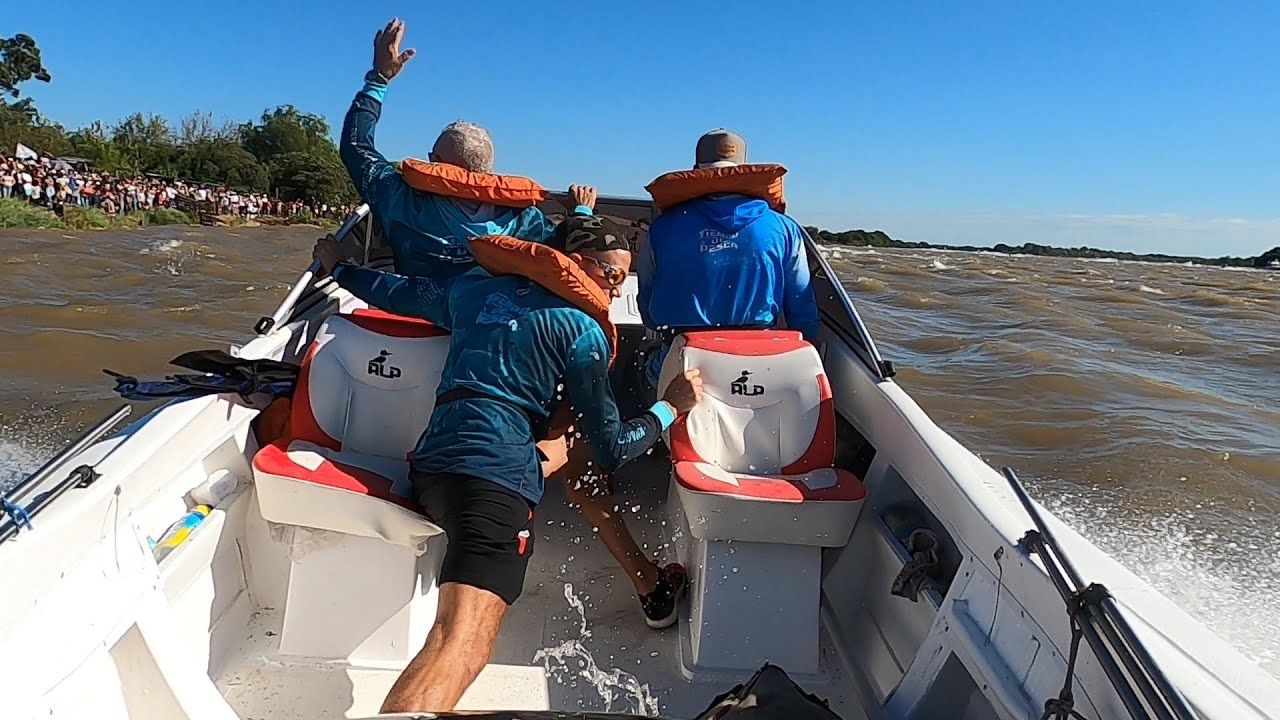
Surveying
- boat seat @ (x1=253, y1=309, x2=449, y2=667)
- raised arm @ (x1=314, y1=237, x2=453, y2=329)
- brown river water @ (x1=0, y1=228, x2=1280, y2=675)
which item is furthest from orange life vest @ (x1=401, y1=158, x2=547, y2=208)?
brown river water @ (x1=0, y1=228, x2=1280, y2=675)

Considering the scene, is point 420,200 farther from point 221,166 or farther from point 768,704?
point 221,166

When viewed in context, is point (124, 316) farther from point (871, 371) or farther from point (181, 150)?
point (181, 150)

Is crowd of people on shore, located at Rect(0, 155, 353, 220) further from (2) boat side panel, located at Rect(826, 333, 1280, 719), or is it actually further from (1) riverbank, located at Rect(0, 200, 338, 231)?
(2) boat side panel, located at Rect(826, 333, 1280, 719)

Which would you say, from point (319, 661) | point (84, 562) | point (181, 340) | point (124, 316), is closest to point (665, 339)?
point (319, 661)

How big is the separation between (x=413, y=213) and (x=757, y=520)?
1481 mm

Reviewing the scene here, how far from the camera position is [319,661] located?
2.38 m

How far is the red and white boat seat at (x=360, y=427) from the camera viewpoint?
2.27 meters

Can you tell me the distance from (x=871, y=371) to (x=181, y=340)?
270 inches

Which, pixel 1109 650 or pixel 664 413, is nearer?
pixel 1109 650

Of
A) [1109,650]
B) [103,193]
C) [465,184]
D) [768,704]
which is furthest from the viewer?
[103,193]

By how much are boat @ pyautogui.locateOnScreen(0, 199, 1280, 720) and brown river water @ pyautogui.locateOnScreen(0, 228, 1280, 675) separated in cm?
256

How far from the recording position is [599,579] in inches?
121

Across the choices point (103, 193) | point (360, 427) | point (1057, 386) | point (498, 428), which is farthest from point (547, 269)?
point (103, 193)

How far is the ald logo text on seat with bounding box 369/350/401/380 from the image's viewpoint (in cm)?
265
